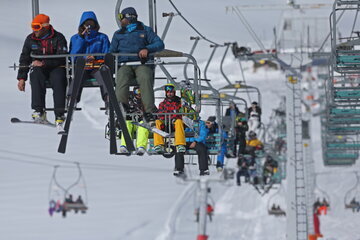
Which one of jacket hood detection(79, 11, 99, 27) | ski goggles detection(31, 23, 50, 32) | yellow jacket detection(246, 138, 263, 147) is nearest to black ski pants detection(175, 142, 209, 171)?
jacket hood detection(79, 11, 99, 27)

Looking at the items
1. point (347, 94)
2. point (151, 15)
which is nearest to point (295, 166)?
point (347, 94)

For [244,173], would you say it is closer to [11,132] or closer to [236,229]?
[236,229]

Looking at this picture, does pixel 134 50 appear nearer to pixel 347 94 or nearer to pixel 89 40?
pixel 89 40

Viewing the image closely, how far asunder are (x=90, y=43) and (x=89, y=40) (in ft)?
0.13

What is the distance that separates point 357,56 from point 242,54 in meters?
8.38

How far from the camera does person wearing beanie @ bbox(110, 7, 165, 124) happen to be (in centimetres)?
1041

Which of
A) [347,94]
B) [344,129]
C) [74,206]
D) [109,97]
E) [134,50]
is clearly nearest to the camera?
[109,97]

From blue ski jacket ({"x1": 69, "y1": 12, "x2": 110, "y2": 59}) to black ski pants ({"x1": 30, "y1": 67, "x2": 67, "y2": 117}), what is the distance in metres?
0.28

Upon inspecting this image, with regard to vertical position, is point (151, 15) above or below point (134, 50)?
above

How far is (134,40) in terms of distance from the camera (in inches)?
410

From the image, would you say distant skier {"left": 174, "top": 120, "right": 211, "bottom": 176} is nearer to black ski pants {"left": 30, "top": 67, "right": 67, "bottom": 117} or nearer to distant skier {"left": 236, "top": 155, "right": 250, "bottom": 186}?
black ski pants {"left": 30, "top": 67, "right": 67, "bottom": 117}

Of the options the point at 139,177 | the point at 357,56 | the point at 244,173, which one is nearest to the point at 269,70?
the point at 139,177

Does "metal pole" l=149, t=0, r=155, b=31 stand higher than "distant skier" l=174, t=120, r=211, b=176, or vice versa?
"metal pole" l=149, t=0, r=155, b=31

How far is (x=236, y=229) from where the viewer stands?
46.5 meters
